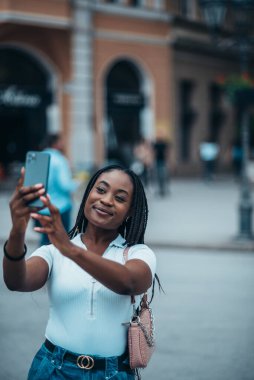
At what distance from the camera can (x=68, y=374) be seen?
3.05 metres

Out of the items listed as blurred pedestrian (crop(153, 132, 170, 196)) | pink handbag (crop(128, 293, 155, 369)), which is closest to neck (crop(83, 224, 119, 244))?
pink handbag (crop(128, 293, 155, 369))

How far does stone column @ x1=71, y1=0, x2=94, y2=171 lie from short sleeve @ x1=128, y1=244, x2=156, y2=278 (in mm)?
24338

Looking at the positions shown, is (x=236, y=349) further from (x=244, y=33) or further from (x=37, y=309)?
(x=244, y=33)

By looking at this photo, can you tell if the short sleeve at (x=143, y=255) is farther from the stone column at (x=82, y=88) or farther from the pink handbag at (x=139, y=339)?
the stone column at (x=82, y=88)

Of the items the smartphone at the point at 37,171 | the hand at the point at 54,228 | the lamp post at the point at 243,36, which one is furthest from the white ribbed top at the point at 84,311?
the lamp post at the point at 243,36

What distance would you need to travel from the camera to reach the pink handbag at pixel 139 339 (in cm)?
314

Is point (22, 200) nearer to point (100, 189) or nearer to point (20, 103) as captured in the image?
point (100, 189)

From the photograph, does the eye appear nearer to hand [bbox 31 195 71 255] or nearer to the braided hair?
the braided hair

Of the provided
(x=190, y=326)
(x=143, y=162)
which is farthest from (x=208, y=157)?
(x=190, y=326)

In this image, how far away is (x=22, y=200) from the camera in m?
2.50

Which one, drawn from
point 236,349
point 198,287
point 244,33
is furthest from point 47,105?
point 236,349

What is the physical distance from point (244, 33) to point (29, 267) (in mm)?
12042

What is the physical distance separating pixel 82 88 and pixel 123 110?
2887 millimetres

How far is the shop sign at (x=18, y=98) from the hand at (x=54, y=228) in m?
23.9
